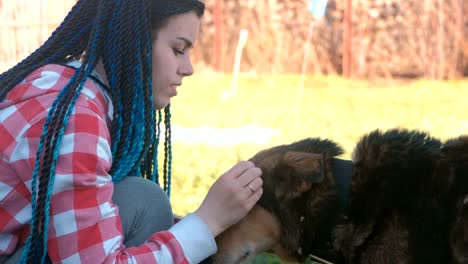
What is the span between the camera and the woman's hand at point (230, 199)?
2711 mm

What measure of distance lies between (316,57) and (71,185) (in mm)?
10633

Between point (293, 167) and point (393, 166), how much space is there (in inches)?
15.2

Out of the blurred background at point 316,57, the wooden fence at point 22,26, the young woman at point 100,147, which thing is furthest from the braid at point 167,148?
the wooden fence at point 22,26

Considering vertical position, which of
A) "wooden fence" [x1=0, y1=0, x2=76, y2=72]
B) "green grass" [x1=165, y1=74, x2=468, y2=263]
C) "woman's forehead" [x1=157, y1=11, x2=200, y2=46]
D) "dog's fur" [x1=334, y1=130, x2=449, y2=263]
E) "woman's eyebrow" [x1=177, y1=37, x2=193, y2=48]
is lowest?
"green grass" [x1=165, y1=74, x2=468, y2=263]

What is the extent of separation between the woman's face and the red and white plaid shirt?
276 millimetres

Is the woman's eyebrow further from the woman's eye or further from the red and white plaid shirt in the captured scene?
the red and white plaid shirt

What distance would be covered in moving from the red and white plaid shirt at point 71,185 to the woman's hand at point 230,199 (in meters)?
0.13

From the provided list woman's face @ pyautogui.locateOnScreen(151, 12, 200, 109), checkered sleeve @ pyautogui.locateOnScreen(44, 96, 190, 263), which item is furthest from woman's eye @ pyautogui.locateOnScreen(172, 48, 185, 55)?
checkered sleeve @ pyautogui.locateOnScreen(44, 96, 190, 263)

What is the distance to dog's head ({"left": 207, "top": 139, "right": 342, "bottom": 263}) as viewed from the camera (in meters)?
2.89

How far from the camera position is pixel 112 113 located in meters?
2.66

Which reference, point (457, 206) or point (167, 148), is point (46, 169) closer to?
point (167, 148)

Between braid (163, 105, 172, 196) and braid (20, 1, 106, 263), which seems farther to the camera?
braid (163, 105, 172, 196)

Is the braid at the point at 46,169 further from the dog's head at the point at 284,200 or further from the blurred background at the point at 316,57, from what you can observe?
the blurred background at the point at 316,57

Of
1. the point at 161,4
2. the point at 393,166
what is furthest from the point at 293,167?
the point at 161,4
